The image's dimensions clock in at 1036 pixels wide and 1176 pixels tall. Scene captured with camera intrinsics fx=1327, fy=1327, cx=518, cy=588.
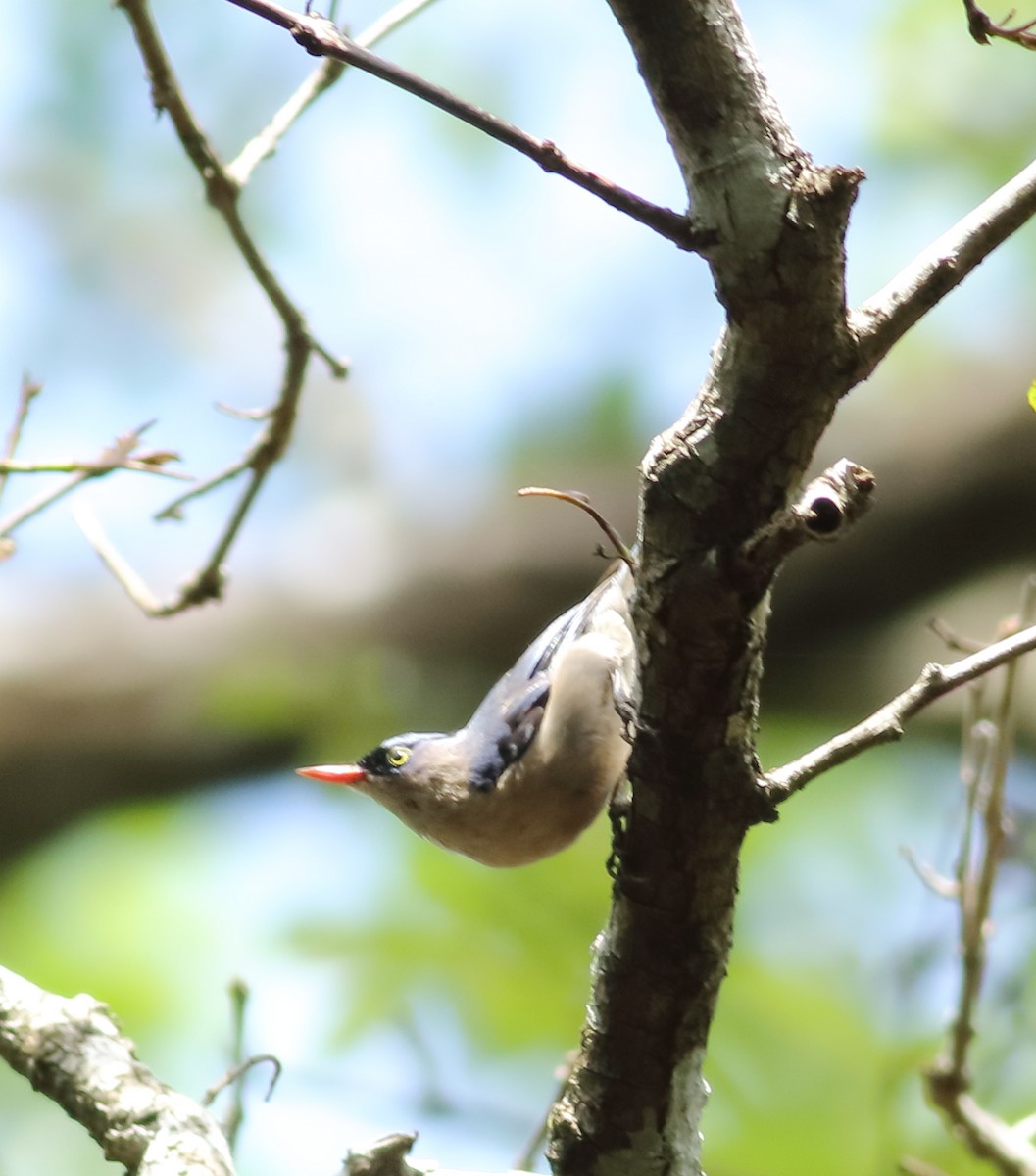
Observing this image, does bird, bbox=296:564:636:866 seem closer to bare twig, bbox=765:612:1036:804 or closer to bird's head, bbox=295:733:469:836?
bird's head, bbox=295:733:469:836

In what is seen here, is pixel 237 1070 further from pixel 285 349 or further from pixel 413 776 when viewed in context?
pixel 285 349

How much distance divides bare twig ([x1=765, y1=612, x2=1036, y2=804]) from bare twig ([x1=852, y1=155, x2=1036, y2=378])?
14.6 inches

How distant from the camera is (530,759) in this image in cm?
285

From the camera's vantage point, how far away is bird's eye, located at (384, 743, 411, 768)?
10.5 feet

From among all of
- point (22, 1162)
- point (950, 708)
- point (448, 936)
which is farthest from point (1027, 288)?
point (22, 1162)

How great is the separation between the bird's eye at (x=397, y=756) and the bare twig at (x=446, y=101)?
205 centimetres

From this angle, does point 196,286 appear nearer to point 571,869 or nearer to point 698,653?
point 571,869

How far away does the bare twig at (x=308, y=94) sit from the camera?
2.74 metres

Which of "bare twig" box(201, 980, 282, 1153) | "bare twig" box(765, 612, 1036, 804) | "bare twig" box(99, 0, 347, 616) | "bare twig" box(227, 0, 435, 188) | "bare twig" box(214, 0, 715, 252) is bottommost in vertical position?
"bare twig" box(201, 980, 282, 1153)

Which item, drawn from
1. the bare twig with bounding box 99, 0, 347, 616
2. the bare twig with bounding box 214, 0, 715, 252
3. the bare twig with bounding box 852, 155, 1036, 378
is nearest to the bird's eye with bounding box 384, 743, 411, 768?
the bare twig with bounding box 99, 0, 347, 616

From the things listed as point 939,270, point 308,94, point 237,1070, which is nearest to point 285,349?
point 308,94

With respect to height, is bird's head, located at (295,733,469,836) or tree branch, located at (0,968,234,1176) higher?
bird's head, located at (295,733,469,836)

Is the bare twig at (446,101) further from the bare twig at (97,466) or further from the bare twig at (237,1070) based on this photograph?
the bare twig at (237,1070)

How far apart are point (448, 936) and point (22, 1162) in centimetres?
191
